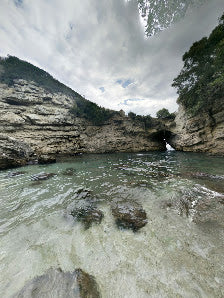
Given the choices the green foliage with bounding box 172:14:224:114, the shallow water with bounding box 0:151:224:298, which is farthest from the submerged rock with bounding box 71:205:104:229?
the green foliage with bounding box 172:14:224:114

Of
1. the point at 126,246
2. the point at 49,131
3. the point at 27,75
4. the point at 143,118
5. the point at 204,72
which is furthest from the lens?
the point at 143,118

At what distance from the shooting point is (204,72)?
14.7 meters

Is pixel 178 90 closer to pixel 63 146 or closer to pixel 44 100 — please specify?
pixel 63 146

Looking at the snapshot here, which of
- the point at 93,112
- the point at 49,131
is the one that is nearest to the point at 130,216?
the point at 49,131

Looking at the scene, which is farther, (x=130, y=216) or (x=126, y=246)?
(x=130, y=216)

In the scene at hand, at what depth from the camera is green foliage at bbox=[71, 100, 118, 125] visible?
2280 cm

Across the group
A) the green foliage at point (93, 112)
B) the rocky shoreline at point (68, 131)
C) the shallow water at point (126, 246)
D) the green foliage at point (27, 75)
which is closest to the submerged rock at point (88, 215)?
the shallow water at point (126, 246)

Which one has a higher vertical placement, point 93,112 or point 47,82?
point 47,82

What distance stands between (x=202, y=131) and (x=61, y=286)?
21.3 meters

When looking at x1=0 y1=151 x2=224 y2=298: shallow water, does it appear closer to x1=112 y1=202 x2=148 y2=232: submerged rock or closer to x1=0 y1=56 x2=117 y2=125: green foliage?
x1=112 y1=202 x2=148 y2=232: submerged rock

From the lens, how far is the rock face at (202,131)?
1412cm

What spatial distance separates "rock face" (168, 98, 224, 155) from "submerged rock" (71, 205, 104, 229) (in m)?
17.3

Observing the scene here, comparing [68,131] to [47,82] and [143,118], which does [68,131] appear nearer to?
[47,82]

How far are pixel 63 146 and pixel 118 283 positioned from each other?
19.4m
